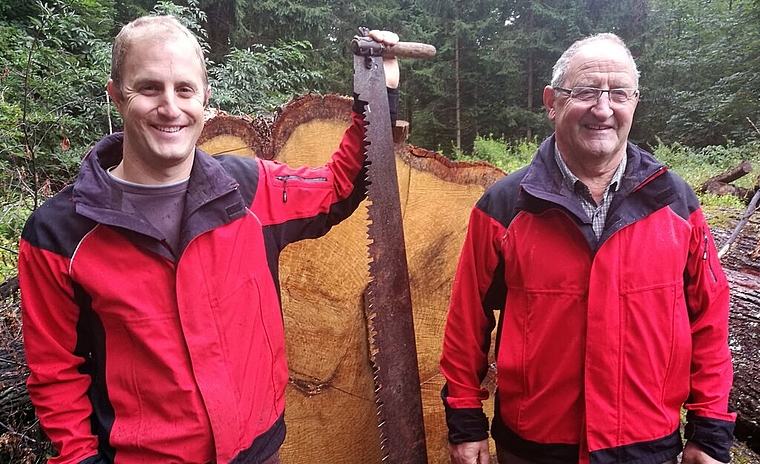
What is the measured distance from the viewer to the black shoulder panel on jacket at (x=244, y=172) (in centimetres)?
175

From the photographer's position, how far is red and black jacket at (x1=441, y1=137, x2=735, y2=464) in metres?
1.62

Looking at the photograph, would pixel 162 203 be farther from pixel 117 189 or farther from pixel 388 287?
pixel 388 287

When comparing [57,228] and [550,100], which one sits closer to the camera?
[57,228]

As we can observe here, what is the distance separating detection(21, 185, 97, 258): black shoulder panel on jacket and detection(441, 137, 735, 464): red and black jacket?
133cm

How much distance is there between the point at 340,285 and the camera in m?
2.57

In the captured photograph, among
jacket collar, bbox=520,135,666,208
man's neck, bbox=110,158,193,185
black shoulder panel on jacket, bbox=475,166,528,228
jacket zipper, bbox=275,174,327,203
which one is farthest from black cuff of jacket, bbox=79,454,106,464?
jacket collar, bbox=520,135,666,208

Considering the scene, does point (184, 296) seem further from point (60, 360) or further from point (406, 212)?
point (406, 212)

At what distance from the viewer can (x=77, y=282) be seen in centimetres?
146

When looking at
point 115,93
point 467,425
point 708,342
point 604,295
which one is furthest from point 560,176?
point 115,93

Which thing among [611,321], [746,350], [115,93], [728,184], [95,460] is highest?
[115,93]

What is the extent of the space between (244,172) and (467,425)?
4.12 ft

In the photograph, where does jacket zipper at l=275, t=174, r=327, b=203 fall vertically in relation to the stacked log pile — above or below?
above

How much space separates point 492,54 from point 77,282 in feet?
54.4

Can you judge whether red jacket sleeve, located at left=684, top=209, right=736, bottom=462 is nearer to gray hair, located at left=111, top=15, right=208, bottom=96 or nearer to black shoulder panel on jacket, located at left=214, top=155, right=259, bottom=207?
black shoulder panel on jacket, located at left=214, top=155, right=259, bottom=207
